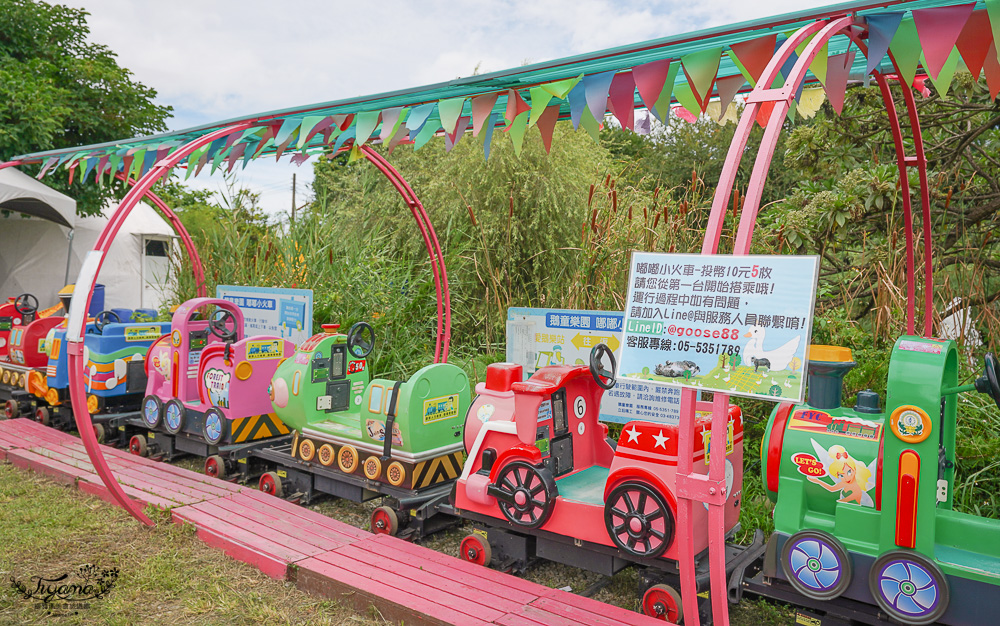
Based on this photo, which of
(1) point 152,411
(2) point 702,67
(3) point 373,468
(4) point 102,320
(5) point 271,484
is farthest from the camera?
(4) point 102,320

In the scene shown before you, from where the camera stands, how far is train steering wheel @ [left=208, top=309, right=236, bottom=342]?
6259 millimetres

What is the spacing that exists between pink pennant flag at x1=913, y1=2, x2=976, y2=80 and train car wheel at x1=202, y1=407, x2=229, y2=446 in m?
5.45

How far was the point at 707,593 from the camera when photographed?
3.29m

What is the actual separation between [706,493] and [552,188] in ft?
21.8

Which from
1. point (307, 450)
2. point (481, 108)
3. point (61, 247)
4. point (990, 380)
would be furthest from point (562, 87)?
A: point (61, 247)

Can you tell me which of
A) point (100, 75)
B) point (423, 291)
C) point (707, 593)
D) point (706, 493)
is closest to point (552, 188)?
point (423, 291)

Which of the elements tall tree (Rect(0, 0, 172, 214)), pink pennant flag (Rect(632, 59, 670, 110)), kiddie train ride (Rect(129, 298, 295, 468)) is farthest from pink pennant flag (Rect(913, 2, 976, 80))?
tall tree (Rect(0, 0, 172, 214))

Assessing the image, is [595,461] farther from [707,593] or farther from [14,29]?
[14,29]

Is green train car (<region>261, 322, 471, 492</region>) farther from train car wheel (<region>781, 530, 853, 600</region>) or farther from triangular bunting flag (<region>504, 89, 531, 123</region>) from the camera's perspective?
train car wheel (<region>781, 530, 853, 600</region>)

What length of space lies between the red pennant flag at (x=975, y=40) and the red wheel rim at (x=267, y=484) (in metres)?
5.10

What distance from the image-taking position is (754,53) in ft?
9.56

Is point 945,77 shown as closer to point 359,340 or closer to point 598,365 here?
point 598,365

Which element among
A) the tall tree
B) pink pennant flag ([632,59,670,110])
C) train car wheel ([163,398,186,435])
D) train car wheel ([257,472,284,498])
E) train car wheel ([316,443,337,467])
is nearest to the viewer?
pink pennant flag ([632,59,670,110])

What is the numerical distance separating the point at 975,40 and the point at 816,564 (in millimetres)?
2261
